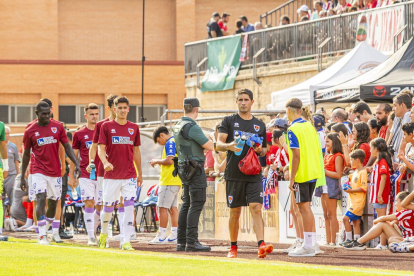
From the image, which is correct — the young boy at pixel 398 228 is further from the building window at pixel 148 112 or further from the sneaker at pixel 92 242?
the building window at pixel 148 112

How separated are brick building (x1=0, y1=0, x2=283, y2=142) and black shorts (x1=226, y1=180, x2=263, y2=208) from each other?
3690 cm

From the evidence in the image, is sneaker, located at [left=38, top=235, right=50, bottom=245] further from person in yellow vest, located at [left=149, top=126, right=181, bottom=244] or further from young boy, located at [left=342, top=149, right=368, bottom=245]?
young boy, located at [left=342, top=149, right=368, bottom=245]

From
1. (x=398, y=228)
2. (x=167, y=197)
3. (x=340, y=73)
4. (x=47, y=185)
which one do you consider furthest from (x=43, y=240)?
(x=340, y=73)

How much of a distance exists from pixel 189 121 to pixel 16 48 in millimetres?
39010

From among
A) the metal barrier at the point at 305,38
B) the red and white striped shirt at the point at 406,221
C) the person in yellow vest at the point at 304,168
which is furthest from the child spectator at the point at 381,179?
the metal barrier at the point at 305,38

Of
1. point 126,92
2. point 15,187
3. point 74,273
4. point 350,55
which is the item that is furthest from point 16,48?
point 74,273

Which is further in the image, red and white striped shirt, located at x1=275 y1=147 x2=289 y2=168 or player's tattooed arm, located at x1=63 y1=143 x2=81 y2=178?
red and white striped shirt, located at x1=275 y1=147 x2=289 y2=168

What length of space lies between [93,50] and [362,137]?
128 feet

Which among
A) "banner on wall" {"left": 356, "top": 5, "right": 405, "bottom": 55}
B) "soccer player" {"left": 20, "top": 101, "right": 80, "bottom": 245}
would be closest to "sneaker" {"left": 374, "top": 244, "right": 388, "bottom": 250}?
"soccer player" {"left": 20, "top": 101, "right": 80, "bottom": 245}

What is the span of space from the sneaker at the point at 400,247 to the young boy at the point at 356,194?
1289 millimetres

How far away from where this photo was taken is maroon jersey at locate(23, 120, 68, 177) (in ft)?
49.3

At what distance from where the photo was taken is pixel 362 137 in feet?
48.6

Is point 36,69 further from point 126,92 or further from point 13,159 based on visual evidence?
point 13,159

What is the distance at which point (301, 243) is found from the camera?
13.2 m
